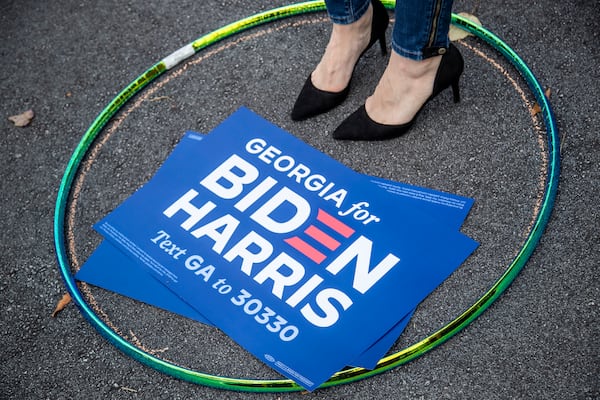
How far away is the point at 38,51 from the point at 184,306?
1.47 meters

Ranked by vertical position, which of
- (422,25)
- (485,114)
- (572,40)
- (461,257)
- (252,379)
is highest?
(422,25)

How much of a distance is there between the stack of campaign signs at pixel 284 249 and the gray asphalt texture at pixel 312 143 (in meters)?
0.07

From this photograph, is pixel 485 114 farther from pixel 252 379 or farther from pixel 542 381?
pixel 252 379

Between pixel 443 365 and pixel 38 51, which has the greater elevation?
pixel 38 51

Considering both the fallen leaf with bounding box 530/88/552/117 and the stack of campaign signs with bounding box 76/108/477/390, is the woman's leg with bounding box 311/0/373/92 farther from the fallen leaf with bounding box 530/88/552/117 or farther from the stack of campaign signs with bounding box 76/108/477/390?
the fallen leaf with bounding box 530/88/552/117

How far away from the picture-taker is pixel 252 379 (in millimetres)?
1921

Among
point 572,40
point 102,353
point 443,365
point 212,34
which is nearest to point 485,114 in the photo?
point 572,40

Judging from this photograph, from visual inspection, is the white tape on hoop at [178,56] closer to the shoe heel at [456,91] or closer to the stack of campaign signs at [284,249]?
the stack of campaign signs at [284,249]

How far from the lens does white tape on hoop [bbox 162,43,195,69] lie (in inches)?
104

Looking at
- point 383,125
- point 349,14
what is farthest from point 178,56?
point 383,125

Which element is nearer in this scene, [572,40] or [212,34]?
[572,40]

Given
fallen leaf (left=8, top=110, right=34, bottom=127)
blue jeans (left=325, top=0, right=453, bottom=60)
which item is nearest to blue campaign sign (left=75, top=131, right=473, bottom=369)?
blue jeans (left=325, top=0, right=453, bottom=60)

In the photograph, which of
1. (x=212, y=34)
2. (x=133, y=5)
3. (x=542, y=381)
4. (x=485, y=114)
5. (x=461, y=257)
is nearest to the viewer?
(x=542, y=381)

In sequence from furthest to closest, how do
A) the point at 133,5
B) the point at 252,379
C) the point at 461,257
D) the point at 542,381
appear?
the point at 133,5, the point at 461,257, the point at 252,379, the point at 542,381
